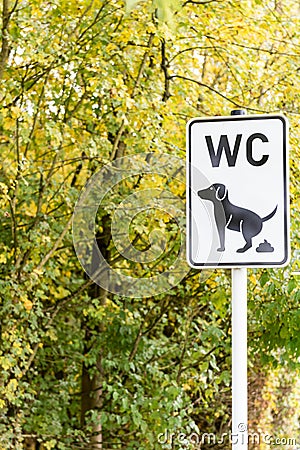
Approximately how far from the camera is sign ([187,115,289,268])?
200 cm

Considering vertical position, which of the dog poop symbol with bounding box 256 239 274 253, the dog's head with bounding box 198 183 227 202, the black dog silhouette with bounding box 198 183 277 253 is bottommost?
the dog poop symbol with bounding box 256 239 274 253

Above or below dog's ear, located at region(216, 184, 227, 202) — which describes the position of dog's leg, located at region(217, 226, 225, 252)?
below

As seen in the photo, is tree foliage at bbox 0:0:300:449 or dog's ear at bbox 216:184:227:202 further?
tree foliage at bbox 0:0:300:449

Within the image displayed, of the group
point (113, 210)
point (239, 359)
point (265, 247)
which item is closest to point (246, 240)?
point (265, 247)

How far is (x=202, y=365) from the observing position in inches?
207

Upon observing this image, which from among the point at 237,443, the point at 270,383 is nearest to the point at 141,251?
the point at 270,383

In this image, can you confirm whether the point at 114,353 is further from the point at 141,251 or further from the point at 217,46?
the point at 217,46

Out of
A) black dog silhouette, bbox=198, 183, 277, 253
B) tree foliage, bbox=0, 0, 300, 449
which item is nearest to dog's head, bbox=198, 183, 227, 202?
black dog silhouette, bbox=198, 183, 277, 253

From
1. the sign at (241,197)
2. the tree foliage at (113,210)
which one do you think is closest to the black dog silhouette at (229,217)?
the sign at (241,197)

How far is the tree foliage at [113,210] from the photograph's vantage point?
449 centimetres

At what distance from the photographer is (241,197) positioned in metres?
2.03

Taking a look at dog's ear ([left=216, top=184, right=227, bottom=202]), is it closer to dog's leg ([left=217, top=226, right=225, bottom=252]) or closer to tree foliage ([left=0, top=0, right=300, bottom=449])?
dog's leg ([left=217, top=226, right=225, bottom=252])

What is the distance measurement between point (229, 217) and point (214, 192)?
73mm

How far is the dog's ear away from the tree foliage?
79.0 inches
